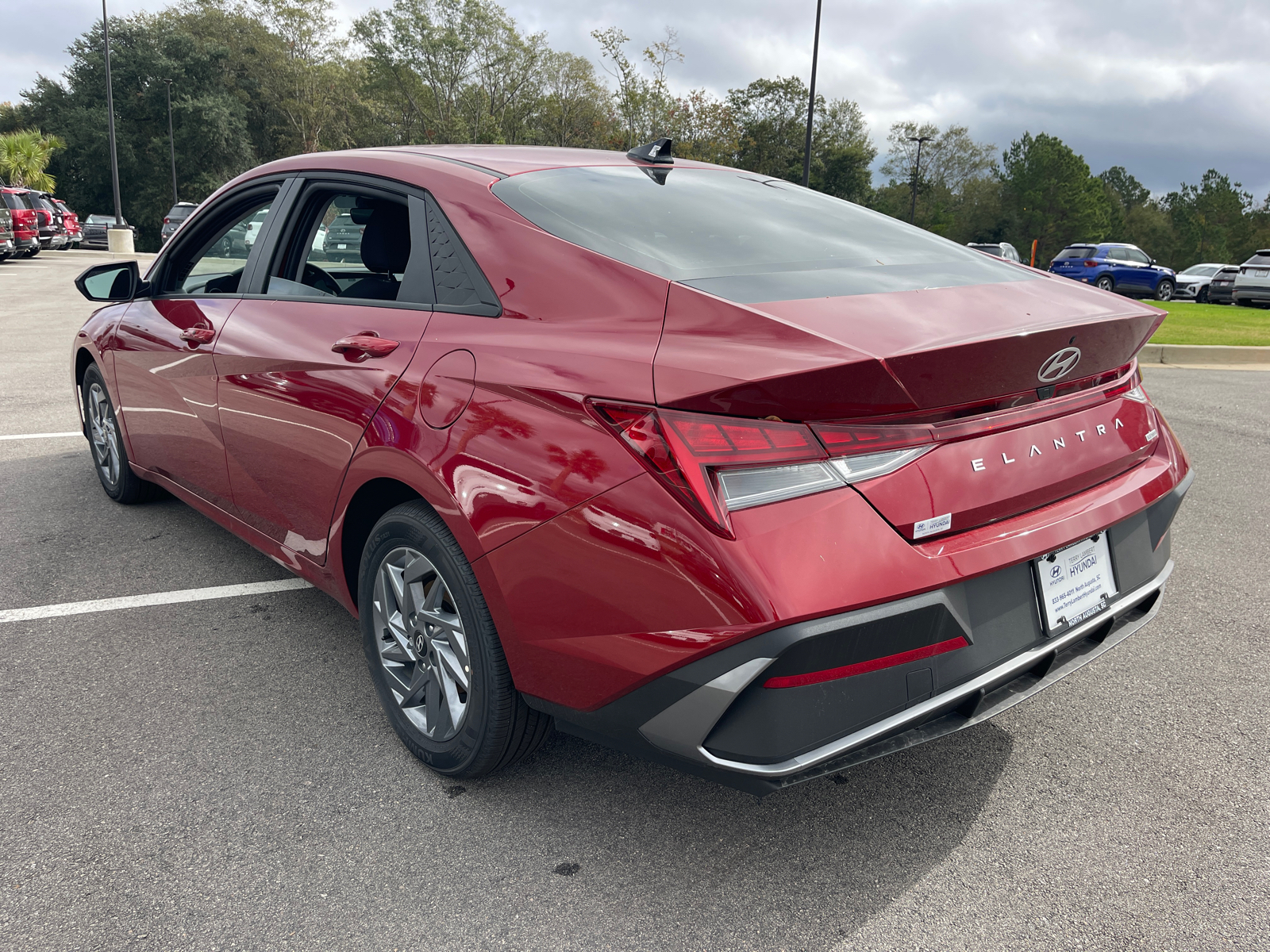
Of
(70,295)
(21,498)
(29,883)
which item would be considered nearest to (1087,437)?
(29,883)

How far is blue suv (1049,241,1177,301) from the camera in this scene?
2888 centimetres

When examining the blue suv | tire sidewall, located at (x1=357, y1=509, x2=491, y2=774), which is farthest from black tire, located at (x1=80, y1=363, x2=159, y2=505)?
the blue suv

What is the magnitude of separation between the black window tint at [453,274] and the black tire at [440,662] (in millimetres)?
525

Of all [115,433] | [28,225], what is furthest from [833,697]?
[28,225]

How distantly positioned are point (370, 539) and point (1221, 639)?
305 centimetres

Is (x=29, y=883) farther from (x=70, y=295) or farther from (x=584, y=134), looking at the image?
(x=584, y=134)

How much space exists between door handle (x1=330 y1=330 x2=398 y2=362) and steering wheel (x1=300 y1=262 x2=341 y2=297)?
0.48 metres

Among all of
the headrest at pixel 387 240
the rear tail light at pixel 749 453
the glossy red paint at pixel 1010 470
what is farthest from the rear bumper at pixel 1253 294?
the rear tail light at pixel 749 453

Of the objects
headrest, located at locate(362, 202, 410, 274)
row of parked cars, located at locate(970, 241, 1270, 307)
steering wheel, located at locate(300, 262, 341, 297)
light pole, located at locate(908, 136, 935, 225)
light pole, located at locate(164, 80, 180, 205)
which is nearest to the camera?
headrest, located at locate(362, 202, 410, 274)

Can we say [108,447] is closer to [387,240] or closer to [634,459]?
[387,240]

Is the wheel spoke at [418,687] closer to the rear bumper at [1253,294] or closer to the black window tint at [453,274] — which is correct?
the black window tint at [453,274]

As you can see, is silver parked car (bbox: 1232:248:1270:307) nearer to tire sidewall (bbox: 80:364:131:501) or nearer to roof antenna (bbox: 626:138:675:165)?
roof antenna (bbox: 626:138:675:165)

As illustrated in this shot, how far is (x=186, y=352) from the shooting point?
346 centimetres

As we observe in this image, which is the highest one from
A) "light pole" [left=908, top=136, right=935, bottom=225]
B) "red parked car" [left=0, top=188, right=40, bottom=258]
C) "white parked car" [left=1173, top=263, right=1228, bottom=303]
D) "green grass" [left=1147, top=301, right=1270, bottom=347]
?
"light pole" [left=908, top=136, right=935, bottom=225]
